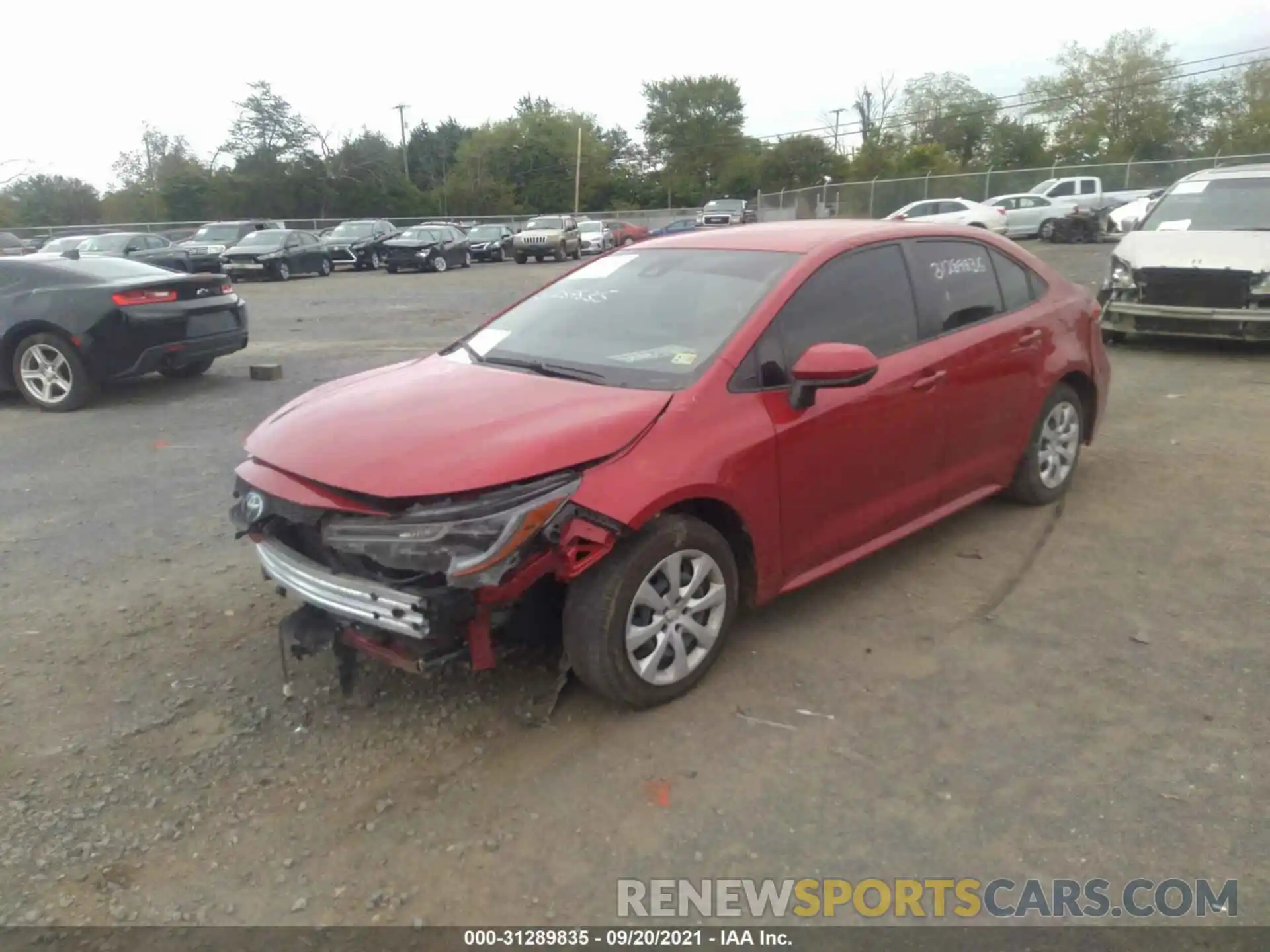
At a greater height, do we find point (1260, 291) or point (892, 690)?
point (1260, 291)

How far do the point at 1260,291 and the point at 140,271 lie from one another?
10370 mm

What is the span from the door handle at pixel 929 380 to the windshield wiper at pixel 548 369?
1.45 meters

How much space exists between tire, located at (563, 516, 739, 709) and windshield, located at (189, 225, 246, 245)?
1115 inches

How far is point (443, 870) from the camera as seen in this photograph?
2838 millimetres

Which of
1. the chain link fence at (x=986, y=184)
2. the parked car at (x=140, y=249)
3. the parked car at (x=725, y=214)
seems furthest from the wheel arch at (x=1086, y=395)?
the parked car at (x=725, y=214)

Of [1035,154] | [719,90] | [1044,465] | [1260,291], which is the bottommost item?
[1044,465]

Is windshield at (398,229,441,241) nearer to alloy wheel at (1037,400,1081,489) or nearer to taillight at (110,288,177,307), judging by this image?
taillight at (110,288,177,307)

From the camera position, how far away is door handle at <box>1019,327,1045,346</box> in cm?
505

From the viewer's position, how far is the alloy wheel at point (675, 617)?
11.3ft

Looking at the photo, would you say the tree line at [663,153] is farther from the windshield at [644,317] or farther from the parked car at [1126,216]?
the windshield at [644,317]

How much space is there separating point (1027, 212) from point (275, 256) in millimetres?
21757

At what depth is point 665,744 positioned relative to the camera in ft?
11.2
